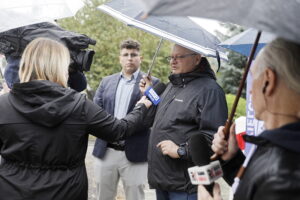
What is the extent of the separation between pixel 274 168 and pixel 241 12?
1.98 feet

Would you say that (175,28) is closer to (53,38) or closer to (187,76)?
(187,76)

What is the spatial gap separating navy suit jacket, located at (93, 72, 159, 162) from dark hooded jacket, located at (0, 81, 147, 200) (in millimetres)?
1966

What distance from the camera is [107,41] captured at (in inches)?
609

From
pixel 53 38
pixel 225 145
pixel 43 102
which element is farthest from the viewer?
pixel 53 38

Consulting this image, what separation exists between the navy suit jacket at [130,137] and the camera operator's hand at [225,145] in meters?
2.54

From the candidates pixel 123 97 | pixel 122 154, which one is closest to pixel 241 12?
pixel 123 97

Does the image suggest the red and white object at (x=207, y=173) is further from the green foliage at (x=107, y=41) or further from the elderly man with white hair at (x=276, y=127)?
the green foliage at (x=107, y=41)

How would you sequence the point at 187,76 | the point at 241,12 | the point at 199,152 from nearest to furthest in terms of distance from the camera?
the point at 241,12 < the point at 199,152 < the point at 187,76

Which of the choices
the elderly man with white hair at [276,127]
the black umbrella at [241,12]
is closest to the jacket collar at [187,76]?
the elderly man with white hair at [276,127]

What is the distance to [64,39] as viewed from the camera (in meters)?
3.38

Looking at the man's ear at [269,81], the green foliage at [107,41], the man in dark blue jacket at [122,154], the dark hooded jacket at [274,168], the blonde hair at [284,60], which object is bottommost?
the green foliage at [107,41]

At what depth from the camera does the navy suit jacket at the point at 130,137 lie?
4.88 metres

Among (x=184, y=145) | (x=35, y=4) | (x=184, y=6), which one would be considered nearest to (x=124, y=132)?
(x=184, y=145)

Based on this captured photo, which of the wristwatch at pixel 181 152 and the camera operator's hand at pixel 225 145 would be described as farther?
the wristwatch at pixel 181 152
